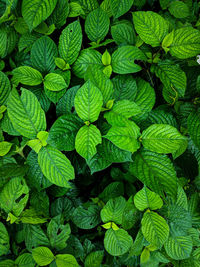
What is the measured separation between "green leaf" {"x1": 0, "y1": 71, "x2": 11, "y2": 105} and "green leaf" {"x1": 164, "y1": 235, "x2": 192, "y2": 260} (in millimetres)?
1056

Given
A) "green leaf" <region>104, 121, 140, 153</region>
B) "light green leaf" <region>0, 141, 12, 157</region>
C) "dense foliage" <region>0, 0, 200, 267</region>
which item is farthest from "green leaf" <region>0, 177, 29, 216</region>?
"green leaf" <region>104, 121, 140, 153</region>

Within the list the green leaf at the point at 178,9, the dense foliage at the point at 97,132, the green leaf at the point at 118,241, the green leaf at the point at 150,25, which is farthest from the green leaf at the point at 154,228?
the green leaf at the point at 178,9

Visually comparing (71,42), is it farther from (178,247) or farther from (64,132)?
(178,247)

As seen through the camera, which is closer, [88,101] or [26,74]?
[88,101]

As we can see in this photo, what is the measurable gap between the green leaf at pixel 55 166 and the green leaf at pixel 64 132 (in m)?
0.05

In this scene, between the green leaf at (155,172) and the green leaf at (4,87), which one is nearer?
the green leaf at (155,172)

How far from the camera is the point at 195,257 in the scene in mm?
1162

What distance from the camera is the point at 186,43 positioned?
0.95 metres

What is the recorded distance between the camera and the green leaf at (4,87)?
0.97 metres

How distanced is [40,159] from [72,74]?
0.48 metres

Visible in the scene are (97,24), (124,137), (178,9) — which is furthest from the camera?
(178,9)

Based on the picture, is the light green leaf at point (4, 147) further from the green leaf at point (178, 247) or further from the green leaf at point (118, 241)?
the green leaf at point (178, 247)

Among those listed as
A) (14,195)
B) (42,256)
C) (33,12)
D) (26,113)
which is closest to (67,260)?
(42,256)

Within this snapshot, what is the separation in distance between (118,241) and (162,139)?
0.56m
